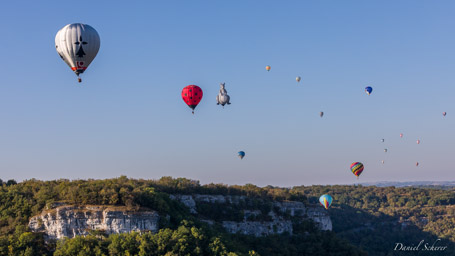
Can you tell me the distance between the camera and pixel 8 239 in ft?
174

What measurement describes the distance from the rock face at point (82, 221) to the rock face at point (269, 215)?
1913cm

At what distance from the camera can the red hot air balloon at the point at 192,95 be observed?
2692 inches

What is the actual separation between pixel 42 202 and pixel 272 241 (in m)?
35.9

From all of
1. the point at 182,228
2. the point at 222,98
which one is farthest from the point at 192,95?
the point at 182,228

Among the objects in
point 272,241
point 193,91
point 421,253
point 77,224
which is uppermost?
point 193,91

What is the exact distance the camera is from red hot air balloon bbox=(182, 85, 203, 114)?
68.4 meters

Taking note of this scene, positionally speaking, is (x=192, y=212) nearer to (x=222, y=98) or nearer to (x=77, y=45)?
(x=222, y=98)

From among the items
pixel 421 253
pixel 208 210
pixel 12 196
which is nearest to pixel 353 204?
pixel 421 253

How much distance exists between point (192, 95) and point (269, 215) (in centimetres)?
2849

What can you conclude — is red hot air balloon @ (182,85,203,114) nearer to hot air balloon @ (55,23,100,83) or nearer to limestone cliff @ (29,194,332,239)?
limestone cliff @ (29,194,332,239)

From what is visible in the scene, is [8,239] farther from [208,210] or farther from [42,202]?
[208,210]
